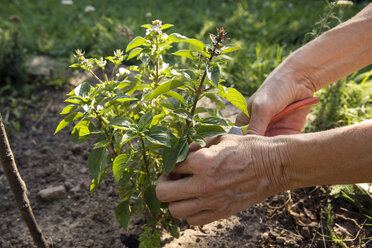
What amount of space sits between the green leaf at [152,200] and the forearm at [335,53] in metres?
1.05

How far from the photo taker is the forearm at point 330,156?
133 cm

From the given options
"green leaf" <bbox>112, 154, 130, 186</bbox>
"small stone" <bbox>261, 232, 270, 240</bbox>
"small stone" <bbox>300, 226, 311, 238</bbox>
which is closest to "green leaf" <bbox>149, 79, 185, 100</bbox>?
"green leaf" <bbox>112, 154, 130, 186</bbox>

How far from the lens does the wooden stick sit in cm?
145

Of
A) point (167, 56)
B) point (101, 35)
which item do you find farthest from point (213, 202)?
point (101, 35)

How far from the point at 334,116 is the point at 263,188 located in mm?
1588

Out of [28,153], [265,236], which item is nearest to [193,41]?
[265,236]

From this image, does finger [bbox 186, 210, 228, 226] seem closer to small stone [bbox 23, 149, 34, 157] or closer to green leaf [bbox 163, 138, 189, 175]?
green leaf [bbox 163, 138, 189, 175]

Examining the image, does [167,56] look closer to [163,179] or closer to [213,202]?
[163,179]

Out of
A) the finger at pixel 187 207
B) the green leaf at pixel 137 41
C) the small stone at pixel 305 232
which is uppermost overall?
the green leaf at pixel 137 41

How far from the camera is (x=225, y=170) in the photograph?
4.59 feet

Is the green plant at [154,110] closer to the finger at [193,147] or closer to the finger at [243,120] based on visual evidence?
the finger at [193,147]

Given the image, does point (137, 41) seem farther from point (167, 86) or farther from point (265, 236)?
point (265, 236)

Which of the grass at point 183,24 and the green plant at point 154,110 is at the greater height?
the grass at point 183,24

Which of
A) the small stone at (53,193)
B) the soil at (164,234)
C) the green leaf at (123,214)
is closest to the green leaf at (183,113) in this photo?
the green leaf at (123,214)
